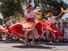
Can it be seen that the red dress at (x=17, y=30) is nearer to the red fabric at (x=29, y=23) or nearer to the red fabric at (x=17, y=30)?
the red fabric at (x=17, y=30)

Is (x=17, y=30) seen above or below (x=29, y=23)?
below

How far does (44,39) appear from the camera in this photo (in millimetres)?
19078

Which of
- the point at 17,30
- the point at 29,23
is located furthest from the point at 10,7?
the point at 29,23

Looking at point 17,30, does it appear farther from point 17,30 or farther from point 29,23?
point 29,23

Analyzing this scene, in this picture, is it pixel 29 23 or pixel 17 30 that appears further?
pixel 17 30

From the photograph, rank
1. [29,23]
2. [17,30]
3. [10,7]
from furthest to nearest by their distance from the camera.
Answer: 1. [10,7]
2. [17,30]
3. [29,23]

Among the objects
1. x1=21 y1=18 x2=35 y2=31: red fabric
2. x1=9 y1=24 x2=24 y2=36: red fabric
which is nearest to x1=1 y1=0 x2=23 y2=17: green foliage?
x1=9 y1=24 x2=24 y2=36: red fabric

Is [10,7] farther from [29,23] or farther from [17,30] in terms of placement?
[29,23]

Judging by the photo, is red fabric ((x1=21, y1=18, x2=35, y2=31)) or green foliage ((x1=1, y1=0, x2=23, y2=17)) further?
green foliage ((x1=1, y1=0, x2=23, y2=17))

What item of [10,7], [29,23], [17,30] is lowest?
[17,30]

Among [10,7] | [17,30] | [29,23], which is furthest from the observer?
[10,7]

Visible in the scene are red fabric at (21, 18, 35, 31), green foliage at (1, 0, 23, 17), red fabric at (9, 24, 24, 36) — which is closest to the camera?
red fabric at (21, 18, 35, 31)

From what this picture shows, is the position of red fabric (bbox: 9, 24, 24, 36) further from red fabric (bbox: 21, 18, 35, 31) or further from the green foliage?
the green foliage

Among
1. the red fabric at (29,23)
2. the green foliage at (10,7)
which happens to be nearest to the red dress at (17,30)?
the red fabric at (29,23)
